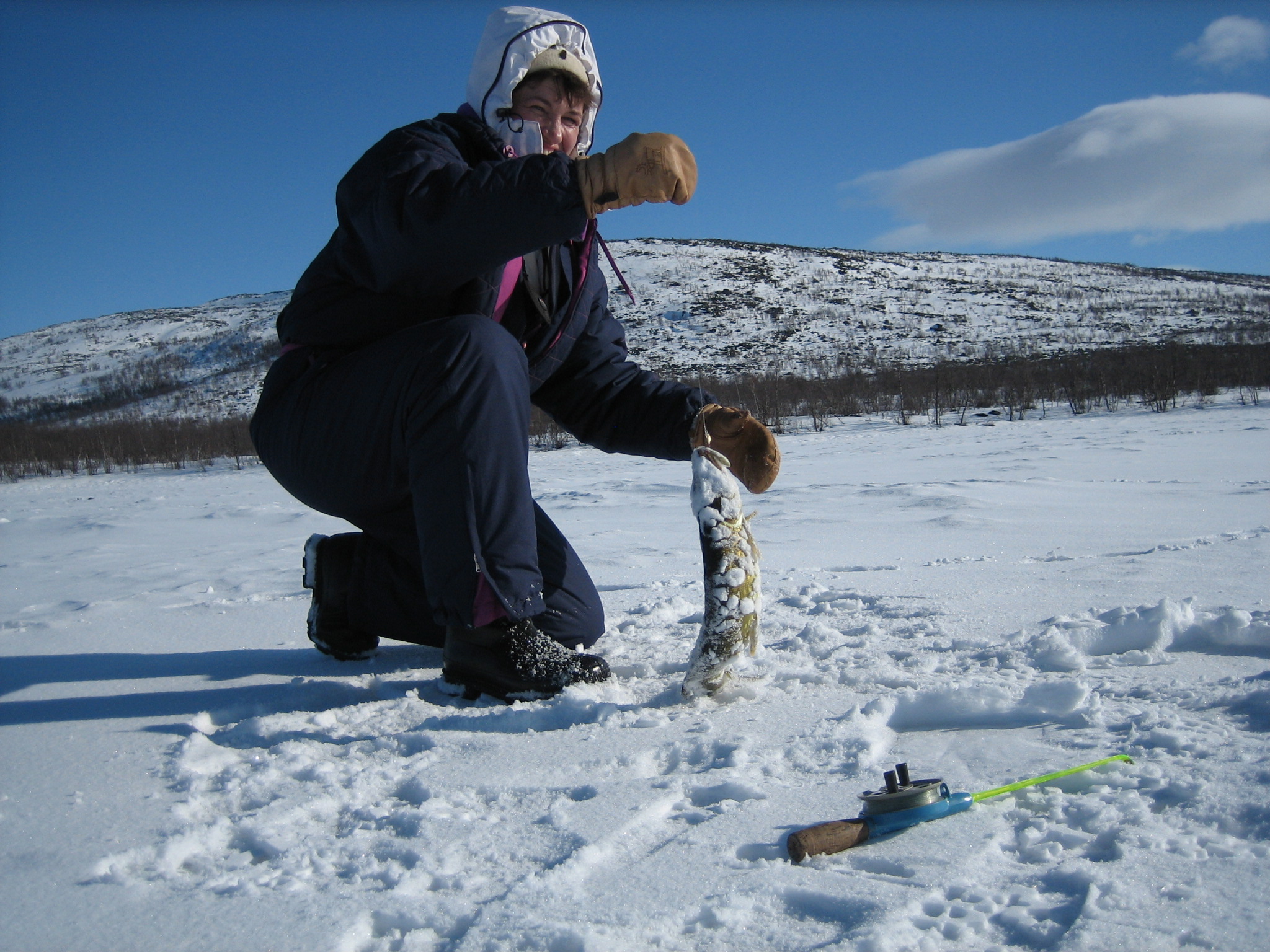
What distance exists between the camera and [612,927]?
748 mm

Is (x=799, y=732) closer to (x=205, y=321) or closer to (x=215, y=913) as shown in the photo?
(x=215, y=913)

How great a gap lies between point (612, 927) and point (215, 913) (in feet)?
1.33

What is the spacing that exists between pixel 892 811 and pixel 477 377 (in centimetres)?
96

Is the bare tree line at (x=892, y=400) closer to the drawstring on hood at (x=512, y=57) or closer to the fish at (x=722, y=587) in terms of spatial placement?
the drawstring on hood at (x=512, y=57)

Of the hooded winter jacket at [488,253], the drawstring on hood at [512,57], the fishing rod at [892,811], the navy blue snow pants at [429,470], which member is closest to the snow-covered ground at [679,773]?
the fishing rod at [892,811]

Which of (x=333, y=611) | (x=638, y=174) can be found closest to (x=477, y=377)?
(x=638, y=174)

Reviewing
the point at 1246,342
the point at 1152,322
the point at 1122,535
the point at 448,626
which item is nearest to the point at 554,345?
the point at 448,626

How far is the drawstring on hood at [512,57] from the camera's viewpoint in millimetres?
1678

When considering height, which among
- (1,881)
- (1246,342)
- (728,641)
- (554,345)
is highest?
(1246,342)

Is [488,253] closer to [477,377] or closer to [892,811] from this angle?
[477,377]

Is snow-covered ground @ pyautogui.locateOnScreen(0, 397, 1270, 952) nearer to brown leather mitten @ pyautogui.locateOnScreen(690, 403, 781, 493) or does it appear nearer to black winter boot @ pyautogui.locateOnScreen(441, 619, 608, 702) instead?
black winter boot @ pyautogui.locateOnScreen(441, 619, 608, 702)

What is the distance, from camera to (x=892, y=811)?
0.89 meters

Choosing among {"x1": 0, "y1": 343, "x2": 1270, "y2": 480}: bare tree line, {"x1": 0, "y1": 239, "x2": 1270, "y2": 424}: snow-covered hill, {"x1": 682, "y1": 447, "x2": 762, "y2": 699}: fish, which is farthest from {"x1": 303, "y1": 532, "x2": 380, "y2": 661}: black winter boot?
{"x1": 0, "y1": 239, "x2": 1270, "y2": 424}: snow-covered hill

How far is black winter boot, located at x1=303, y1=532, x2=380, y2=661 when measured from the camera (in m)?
1.79
